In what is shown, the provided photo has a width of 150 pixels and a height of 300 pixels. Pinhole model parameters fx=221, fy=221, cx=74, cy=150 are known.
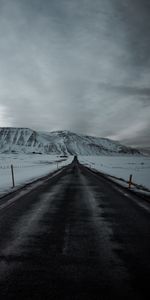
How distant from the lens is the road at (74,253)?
10.9ft

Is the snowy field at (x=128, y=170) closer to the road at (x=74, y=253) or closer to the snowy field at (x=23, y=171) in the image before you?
the snowy field at (x=23, y=171)

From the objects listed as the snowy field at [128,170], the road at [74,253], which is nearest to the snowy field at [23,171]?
the road at [74,253]

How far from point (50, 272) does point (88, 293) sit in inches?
33.6

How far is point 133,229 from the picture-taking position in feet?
20.5

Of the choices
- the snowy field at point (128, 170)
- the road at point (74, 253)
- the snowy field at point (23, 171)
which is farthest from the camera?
the snowy field at point (128, 170)

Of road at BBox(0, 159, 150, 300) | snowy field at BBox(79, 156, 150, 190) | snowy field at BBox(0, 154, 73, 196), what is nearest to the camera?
road at BBox(0, 159, 150, 300)

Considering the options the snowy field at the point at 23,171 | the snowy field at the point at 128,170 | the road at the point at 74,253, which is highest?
the road at the point at 74,253

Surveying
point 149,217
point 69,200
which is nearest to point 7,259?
point 149,217

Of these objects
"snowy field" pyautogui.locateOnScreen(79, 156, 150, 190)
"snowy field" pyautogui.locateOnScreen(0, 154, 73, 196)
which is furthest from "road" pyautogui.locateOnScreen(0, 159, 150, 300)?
"snowy field" pyautogui.locateOnScreen(79, 156, 150, 190)

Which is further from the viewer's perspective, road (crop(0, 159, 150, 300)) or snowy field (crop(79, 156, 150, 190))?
snowy field (crop(79, 156, 150, 190))

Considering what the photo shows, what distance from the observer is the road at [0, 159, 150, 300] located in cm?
334

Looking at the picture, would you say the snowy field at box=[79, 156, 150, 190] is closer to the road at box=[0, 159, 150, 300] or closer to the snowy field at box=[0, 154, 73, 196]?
the snowy field at box=[0, 154, 73, 196]

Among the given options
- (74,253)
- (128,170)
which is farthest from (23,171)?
(74,253)

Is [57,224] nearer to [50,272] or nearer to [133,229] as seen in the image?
[133,229]
